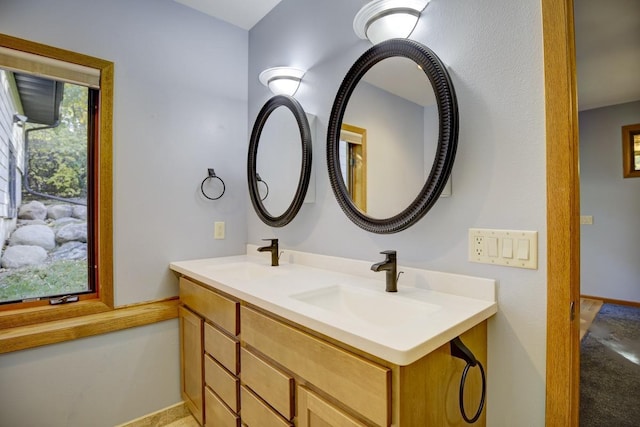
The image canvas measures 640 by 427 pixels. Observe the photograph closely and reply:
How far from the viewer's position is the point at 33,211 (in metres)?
1.58

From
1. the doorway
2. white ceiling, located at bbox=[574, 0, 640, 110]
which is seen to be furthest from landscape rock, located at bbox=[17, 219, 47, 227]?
white ceiling, located at bbox=[574, 0, 640, 110]

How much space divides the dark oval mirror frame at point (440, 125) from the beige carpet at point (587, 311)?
3.00m

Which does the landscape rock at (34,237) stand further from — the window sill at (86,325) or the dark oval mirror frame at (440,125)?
the dark oval mirror frame at (440,125)

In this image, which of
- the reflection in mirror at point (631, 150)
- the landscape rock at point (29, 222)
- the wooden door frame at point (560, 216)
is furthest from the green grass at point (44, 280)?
the reflection in mirror at point (631, 150)

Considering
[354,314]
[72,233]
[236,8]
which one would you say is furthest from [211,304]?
[236,8]

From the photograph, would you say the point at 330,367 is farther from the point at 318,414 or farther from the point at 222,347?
the point at 222,347

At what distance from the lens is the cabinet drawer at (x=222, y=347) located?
1302 millimetres

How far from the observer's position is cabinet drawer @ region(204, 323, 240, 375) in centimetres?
130

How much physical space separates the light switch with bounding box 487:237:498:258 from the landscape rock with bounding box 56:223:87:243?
2.01 m

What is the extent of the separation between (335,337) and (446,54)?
3.62ft

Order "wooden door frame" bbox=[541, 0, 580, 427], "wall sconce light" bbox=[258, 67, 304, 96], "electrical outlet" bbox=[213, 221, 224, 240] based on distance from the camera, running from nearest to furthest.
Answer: "wooden door frame" bbox=[541, 0, 580, 427]
"wall sconce light" bbox=[258, 67, 304, 96]
"electrical outlet" bbox=[213, 221, 224, 240]

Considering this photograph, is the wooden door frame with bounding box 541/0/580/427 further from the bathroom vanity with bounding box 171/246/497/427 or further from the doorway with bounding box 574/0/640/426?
the doorway with bounding box 574/0/640/426

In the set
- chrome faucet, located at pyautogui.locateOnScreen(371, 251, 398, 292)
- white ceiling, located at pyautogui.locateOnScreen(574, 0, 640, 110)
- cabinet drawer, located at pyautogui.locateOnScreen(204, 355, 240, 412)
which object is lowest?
cabinet drawer, located at pyautogui.locateOnScreen(204, 355, 240, 412)

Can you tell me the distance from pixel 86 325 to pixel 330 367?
4.74ft
